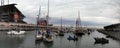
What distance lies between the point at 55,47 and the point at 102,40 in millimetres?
23827

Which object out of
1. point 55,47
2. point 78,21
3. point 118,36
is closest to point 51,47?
point 55,47

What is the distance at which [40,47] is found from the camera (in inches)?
2746

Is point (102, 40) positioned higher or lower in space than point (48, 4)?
lower

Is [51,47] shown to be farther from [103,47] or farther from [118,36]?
[118,36]

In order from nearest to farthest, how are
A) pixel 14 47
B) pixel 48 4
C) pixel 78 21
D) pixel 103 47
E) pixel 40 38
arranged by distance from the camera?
pixel 14 47
pixel 103 47
pixel 40 38
pixel 48 4
pixel 78 21

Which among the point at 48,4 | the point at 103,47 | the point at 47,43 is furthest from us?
the point at 48,4

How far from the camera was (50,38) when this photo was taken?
82.1m

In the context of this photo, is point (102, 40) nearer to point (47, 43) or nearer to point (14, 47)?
point (47, 43)

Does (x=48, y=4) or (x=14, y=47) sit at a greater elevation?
(x=48, y=4)

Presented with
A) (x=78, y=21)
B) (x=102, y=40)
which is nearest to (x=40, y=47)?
(x=102, y=40)

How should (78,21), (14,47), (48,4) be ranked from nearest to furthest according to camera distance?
1. (14,47)
2. (48,4)
3. (78,21)

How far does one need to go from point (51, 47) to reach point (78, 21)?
10230 cm

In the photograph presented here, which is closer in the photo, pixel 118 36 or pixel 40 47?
pixel 40 47

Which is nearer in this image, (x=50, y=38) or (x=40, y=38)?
(x=50, y=38)
